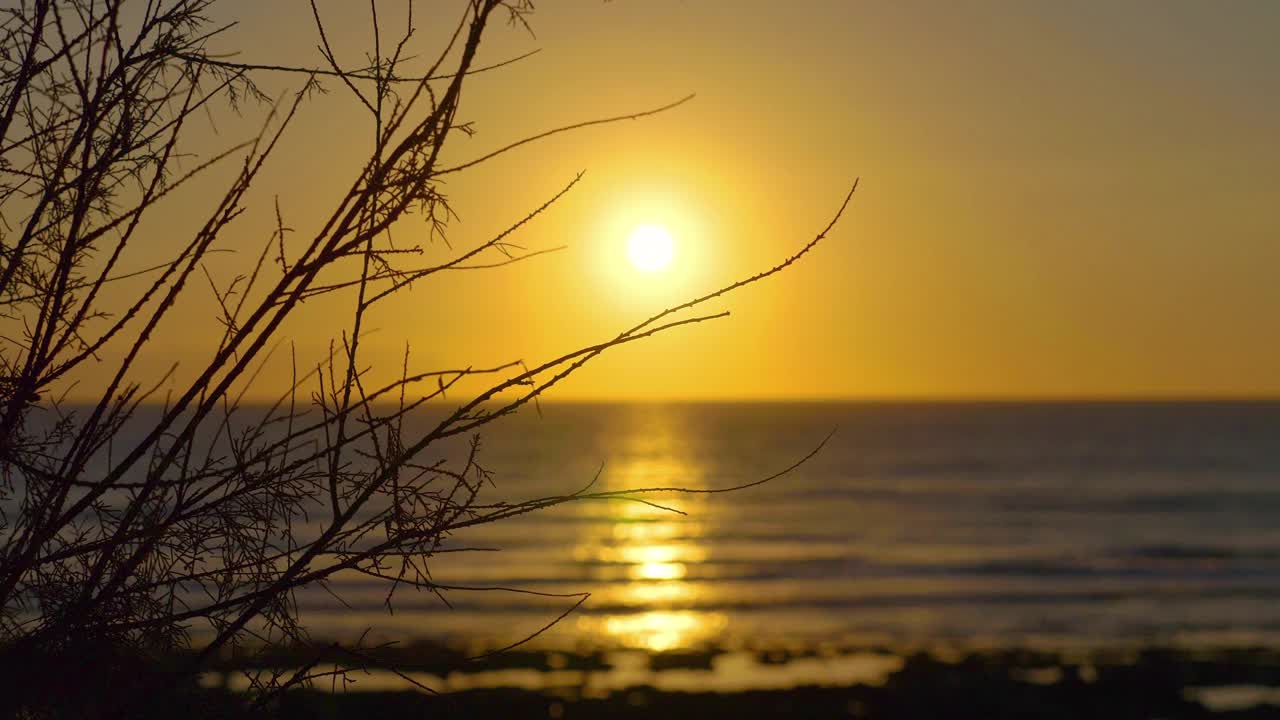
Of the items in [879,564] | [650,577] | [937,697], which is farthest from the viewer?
[879,564]

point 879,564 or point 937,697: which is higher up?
point 879,564

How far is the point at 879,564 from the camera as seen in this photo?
1483 inches

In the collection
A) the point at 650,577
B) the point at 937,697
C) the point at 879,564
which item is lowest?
the point at 937,697

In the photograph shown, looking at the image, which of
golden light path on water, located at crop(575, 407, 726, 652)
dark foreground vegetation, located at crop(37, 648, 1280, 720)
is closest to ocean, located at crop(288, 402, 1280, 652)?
golden light path on water, located at crop(575, 407, 726, 652)

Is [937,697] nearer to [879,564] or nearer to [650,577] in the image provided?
[650,577]

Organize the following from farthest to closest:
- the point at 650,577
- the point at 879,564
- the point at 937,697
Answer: the point at 879,564 < the point at 650,577 < the point at 937,697

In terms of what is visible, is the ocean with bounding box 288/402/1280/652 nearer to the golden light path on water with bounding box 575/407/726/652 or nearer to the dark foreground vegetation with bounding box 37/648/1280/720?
the golden light path on water with bounding box 575/407/726/652

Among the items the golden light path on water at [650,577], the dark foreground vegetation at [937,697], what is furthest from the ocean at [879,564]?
the dark foreground vegetation at [937,697]

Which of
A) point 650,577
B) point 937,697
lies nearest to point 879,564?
point 650,577

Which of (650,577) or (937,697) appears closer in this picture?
(937,697)

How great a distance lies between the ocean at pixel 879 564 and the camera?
27.0m

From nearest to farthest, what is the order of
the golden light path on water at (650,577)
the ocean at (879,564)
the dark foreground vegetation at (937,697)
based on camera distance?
the dark foreground vegetation at (937,697) → the golden light path on water at (650,577) → the ocean at (879,564)

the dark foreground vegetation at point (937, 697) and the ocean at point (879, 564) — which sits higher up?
the ocean at point (879, 564)

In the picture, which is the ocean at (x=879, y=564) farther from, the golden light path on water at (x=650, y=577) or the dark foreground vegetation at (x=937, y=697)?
the dark foreground vegetation at (x=937, y=697)
